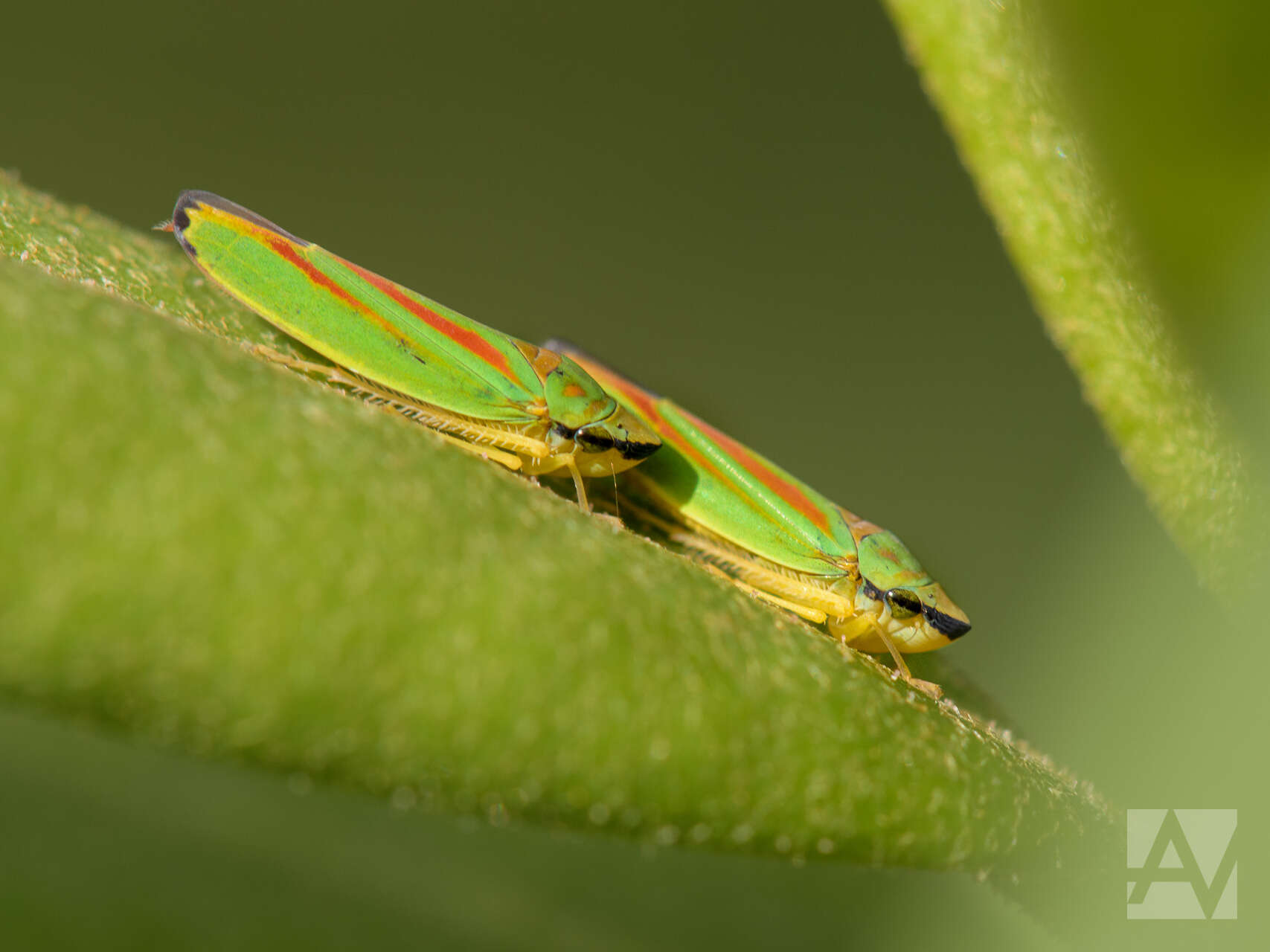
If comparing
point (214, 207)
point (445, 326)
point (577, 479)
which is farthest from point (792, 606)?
point (214, 207)

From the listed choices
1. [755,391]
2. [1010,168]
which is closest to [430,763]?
[1010,168]

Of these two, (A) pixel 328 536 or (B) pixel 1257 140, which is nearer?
(A) pixel 328 536

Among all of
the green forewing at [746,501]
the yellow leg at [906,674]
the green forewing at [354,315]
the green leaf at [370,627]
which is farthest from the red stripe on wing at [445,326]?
the yellow leg at [906,674]

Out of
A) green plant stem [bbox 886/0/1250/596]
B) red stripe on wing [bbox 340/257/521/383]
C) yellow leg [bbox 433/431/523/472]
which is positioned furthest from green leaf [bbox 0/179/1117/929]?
red stripe on wing [bbox 340/257/521/383]

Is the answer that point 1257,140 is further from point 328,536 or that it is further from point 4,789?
point 4,789

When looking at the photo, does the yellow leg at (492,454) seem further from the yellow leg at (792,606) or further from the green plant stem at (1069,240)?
the green plant stem at (1069,240)

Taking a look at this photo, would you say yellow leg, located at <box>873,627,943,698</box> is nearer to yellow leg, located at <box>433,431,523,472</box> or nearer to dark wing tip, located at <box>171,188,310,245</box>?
yellow leg, located at <box>433,431,523,472</box>
